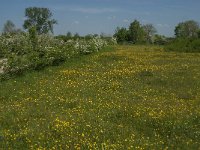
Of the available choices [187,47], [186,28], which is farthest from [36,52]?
[186,28]

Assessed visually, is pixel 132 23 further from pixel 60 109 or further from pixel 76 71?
pixel 60 109

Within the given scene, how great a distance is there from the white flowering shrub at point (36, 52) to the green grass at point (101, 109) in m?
1.15

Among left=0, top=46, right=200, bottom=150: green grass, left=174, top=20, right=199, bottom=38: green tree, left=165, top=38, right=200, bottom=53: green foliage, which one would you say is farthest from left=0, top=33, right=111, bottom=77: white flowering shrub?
left=174, top=20, right=199, bottom=38: green tree

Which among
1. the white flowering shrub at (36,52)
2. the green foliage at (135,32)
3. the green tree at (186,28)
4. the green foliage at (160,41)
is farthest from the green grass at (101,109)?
the green tree at (186,28)

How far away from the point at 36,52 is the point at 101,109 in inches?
462

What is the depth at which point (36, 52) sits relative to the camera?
24.8 meters

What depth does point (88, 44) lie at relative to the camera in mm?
32844

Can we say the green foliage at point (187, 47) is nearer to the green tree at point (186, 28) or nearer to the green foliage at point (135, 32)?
the green foliage at point (135, 32)

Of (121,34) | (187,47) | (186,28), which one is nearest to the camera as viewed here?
(187,47)

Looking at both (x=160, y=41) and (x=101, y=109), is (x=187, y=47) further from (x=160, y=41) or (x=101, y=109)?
(x=160, y=41)

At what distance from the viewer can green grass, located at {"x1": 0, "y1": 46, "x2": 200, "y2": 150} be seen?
10891 mm

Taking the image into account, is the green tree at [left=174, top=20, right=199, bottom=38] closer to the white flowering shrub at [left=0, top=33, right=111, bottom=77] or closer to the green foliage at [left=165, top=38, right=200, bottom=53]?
the green foliage at [left=165, top=38, right=200, bottom=53]

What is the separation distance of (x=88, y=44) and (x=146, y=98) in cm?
1772

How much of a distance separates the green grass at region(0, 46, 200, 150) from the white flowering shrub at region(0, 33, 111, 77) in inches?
45.4
